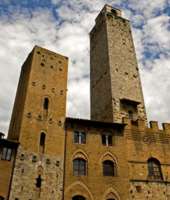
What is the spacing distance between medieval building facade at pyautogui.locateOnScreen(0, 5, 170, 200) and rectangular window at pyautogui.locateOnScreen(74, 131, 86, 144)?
9cm

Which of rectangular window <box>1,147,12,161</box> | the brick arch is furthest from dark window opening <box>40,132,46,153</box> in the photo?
the brick arch

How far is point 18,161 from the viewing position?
21.5m

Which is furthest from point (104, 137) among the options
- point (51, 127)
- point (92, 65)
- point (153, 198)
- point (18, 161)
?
point (92, 65)

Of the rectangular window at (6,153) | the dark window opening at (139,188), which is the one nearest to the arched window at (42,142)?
the rectangular window at (6,153)

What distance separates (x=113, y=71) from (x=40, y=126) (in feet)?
43.8

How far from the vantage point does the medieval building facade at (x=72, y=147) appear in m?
21.5

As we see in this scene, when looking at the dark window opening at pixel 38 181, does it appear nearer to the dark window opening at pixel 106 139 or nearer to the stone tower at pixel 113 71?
the dark window opening at pixel 106 139

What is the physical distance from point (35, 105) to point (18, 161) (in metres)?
5.78

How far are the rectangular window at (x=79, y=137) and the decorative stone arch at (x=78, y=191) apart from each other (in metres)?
3.85

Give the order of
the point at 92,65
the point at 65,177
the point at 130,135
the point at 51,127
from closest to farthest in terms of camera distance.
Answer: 1. the point at 65,177
2. the point at 51,127
3. the point at 130,135
4. the point at 92,65

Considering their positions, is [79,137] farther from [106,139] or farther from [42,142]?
[42,142]

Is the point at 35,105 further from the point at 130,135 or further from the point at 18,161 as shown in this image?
the point at 130,135

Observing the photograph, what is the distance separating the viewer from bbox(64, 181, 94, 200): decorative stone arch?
2172 centimetres

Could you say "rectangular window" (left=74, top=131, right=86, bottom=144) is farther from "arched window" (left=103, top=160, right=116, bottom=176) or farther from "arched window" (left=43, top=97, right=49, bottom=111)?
"arched window" (left=43, top=97, right=49, bottom=111)
